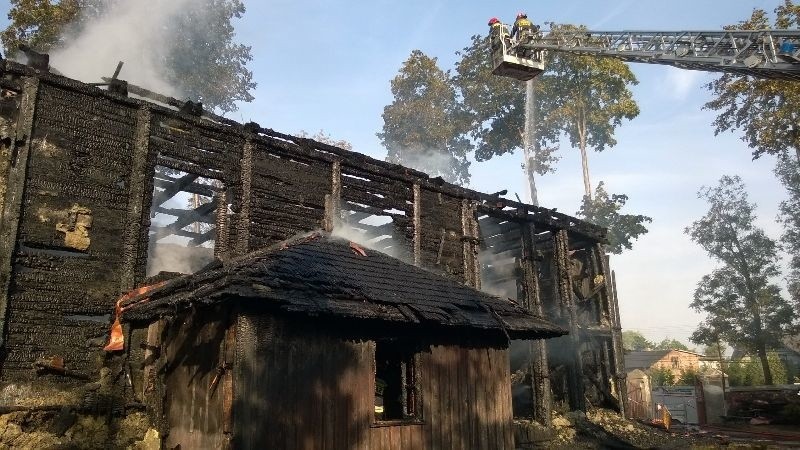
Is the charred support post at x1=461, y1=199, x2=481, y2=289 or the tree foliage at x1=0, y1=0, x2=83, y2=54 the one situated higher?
the tree foliage at x1=0, y1=0, x2=83, y2=54

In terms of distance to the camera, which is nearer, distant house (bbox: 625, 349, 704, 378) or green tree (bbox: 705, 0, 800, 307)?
green tree (bbox: 705, 0, 800, 307)

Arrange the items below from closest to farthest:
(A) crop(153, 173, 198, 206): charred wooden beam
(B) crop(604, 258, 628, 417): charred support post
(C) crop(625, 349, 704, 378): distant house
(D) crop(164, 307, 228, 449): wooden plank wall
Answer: (D) crop(164, 307, 228, 449): wooden plank wall
(A) crop(153, 173, 198, 206): charred wooden beam
(B) crop(604, 258, 628, 417): charred support post
(C) crop(625, 349, 704, 378): distant house

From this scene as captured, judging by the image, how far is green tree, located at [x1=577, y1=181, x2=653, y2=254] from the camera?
35.3 metres

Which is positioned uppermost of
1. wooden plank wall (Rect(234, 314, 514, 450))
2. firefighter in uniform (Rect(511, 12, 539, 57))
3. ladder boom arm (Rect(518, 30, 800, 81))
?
firefighter in uniform (Rect(511, 12, 539, 57))

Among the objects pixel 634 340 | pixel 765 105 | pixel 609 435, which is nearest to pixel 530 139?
pixel 765 105

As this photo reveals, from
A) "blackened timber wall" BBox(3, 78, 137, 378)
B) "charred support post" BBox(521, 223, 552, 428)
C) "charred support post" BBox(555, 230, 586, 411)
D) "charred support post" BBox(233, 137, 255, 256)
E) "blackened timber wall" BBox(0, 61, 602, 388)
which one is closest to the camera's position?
"blackened timber wall" BBox(3, 78, 137, 378)

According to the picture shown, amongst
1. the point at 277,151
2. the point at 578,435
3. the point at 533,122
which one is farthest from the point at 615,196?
the point at 277,151

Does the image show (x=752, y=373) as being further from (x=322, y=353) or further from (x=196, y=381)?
(x=196, y=381)

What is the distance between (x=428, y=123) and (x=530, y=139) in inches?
294

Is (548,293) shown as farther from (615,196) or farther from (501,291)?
(615,196)

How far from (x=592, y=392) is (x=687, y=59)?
43.8ft

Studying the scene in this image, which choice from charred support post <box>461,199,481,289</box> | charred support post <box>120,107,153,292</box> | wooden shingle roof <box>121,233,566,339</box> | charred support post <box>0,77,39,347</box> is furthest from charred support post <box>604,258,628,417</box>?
charred support post <box>0,77,39,347</box>

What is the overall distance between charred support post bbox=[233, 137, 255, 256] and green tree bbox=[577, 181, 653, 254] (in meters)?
27.2

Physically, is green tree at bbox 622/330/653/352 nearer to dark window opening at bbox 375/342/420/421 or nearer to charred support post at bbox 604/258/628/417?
charred support post at bbox 604/258/628/417
